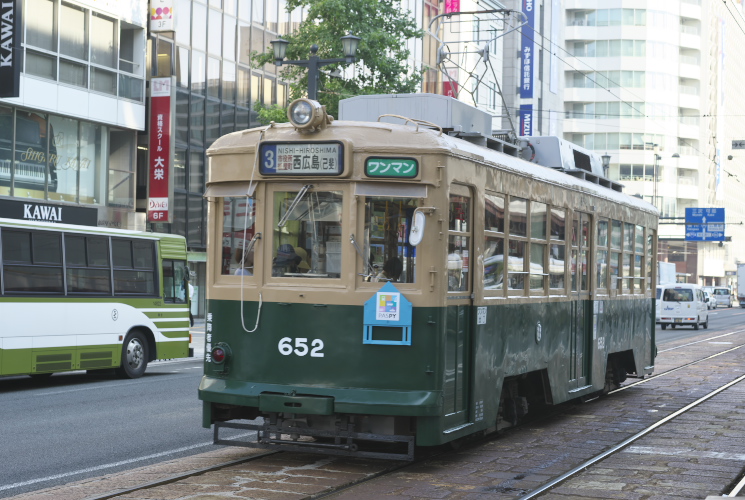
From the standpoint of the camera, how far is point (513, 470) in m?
9.05

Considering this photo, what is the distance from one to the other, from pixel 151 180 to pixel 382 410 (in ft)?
84.8

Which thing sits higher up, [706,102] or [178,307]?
[706,102]

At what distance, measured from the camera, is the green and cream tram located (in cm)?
859

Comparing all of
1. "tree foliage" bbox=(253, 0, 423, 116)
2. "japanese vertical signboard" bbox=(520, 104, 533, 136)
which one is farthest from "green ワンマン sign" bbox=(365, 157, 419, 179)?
"japanese vertical signboard" bbox=(520, 104, 533, 136)

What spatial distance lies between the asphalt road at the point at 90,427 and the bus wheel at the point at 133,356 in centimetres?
23

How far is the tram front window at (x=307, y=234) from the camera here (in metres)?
8.73

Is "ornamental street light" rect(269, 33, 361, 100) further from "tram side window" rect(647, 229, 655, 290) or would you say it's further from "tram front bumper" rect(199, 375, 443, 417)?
"tram front bumper" rect(199, 375, 443, 417)

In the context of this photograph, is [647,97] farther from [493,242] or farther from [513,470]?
[513,470]

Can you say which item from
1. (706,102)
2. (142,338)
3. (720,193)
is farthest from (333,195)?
(720,193)

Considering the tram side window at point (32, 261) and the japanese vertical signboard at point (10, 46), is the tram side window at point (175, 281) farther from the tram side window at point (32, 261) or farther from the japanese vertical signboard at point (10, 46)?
the japanese vertical signboard at point (10, 46)

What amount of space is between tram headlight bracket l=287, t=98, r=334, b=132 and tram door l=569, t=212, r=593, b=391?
4.29 meters

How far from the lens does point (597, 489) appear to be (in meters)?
8.26

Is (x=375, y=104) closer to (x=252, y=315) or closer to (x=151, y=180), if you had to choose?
(x=252, y=315)

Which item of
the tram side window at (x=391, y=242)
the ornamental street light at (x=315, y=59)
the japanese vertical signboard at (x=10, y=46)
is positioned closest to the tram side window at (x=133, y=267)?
the ornamental street light at (x=315, y=59)
